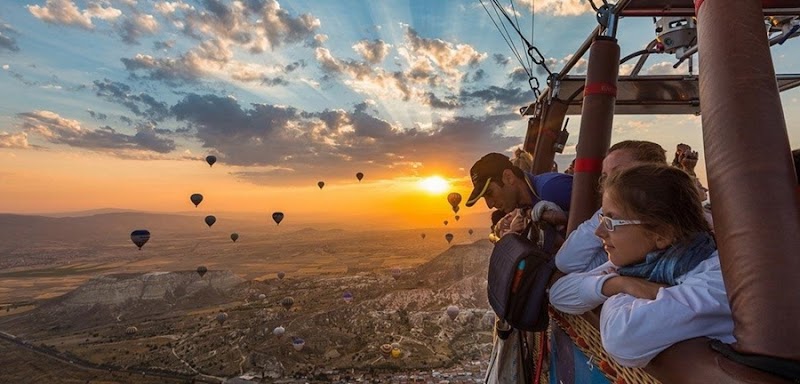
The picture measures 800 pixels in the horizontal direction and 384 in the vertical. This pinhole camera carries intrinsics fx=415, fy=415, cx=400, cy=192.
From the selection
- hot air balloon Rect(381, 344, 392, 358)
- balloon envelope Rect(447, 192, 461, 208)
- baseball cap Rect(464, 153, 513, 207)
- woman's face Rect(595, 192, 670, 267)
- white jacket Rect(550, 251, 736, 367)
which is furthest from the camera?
hot air balloon Rect(381, 344, 392, 358)

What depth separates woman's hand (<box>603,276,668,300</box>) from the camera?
1.45m

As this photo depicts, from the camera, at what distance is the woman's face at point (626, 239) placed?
1.61 metres

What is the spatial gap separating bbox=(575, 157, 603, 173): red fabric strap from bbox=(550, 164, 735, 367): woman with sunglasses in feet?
2.97

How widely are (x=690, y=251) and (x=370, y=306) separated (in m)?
71.4

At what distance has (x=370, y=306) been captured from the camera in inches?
2758

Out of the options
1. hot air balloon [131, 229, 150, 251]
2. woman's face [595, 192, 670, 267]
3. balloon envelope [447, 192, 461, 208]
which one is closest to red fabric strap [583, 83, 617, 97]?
woman's face [595, 192, 670, 267]

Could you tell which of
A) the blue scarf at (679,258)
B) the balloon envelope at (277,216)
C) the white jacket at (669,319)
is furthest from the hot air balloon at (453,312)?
the white jacket at (669,319)

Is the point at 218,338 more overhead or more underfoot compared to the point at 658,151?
more underfoot

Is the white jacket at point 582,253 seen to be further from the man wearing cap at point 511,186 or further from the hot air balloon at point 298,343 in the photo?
the hot air balloon at point 298,343

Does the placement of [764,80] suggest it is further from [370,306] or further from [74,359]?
[74,359]

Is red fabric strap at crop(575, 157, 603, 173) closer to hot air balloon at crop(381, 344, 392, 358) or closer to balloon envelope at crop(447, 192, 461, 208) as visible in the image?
balloon envelope at crop(447, 192, 461, 208)

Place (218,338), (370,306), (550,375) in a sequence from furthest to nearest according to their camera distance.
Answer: (370,306), (218,338), (550,375)

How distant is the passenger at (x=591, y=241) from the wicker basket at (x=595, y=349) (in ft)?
0.90

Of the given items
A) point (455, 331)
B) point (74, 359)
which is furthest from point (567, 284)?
point (74, 359)
